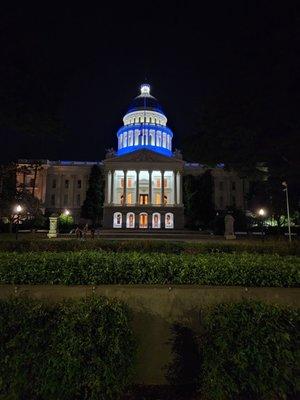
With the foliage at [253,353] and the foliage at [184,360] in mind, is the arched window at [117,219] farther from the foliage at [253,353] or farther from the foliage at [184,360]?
the foliage at [253,353]

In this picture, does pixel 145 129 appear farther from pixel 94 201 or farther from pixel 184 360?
pixel 184 360

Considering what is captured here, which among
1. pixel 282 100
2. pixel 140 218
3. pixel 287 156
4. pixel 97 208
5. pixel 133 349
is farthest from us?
pixel 97 208

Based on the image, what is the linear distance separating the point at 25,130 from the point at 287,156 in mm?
14670

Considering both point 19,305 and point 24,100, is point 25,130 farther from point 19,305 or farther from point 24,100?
point 19,305

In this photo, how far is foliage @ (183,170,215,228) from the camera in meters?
68.7

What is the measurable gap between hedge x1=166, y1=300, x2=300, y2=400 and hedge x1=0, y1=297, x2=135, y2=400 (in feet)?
3.76

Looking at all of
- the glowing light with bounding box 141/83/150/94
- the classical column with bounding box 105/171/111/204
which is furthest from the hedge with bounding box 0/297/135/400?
the glowing light with bounding box 141/83/150/94

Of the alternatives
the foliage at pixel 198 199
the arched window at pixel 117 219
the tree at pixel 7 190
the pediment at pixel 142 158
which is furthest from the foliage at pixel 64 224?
the foliage at pixel 198 199

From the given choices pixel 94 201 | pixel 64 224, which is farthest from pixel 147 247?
pixel 94 201

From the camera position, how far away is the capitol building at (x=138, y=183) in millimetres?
65438

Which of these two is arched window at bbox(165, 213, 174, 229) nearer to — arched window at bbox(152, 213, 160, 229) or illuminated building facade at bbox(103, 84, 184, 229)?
illuminated building facade at bbox(103, 84, 184, 229)

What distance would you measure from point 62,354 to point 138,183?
63324mm

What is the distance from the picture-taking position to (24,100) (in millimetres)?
14320

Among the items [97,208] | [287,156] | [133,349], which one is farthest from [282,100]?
[97,208]
